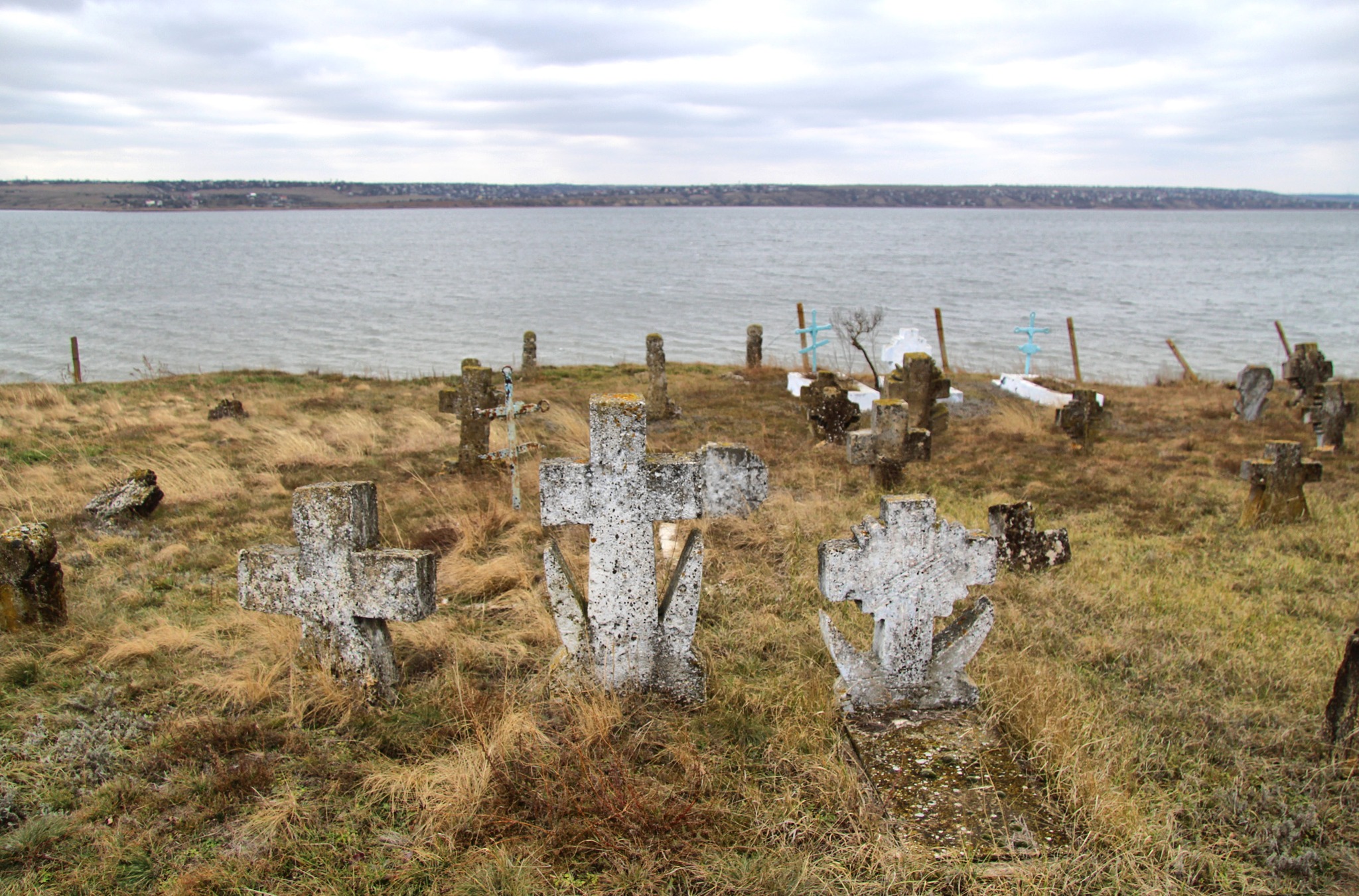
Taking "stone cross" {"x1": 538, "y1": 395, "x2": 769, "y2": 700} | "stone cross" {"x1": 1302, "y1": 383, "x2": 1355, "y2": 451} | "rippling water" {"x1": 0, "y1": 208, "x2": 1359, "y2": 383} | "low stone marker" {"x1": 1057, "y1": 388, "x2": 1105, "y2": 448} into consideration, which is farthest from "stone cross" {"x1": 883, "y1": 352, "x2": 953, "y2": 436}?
"rippling water" {"x1": 0, "y1": 208, "x2": 1359, "y2": 383}

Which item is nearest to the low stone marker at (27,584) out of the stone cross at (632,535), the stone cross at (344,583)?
the stone cross at (344,583)

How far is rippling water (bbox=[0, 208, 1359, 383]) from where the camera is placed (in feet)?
95.0

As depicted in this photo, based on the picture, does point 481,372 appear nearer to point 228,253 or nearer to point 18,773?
point 18,773

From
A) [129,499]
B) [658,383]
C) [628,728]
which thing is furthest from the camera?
[658,383]

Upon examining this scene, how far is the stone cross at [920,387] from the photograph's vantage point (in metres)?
11.2

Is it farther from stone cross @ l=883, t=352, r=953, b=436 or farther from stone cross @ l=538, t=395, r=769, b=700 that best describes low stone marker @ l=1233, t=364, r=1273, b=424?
stone cross @ l=538, t=395, r=769, b=700

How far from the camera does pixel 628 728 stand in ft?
13.6

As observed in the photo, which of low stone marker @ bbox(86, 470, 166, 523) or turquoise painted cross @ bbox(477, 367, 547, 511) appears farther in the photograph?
turquoise painted cross @ bbox(477, 367, 547, 511)

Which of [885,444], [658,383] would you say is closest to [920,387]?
[885,444]

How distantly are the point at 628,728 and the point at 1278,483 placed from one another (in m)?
7.09

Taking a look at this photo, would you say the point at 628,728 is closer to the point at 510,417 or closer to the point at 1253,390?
the point at 510,417

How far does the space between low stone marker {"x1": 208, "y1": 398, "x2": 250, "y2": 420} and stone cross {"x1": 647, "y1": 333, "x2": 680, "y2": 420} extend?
20.5 feet

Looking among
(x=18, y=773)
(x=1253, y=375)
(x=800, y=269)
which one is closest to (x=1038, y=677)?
(x=18, y=773)

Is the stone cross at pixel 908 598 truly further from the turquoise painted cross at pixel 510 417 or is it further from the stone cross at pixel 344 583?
the turquoise painted cross at pixel 510 417
